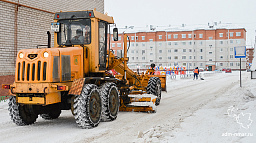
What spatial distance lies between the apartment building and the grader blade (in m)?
75.6

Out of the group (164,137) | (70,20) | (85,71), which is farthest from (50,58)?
(164,137)

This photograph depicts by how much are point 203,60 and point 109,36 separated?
3273 inches

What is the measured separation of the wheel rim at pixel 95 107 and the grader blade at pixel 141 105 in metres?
2.53

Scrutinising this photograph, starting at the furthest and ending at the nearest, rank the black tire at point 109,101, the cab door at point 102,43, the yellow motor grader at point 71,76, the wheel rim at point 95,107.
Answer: the cab door at point 102,43, the black tire at point 109,101, the wheel rim at point 95,107, the yellow motor grader at point 71,76

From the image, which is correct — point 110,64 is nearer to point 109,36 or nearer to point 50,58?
point 109,36

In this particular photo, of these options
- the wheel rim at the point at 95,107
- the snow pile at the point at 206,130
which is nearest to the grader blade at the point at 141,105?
the snow pile at the point at 206,130

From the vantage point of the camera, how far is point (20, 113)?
25.4 ft

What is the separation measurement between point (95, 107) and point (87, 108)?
537 millimetres

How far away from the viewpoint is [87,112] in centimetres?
721

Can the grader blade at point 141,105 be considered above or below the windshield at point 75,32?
below

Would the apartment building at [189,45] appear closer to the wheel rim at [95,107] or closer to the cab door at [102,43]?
the cab door at [102,43]

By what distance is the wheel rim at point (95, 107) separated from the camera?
7.52 meters

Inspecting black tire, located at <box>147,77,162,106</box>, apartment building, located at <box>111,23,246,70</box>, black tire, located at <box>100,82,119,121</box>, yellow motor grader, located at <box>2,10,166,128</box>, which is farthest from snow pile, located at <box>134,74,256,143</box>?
apartment building, located at <box>111,23,246,70</box>

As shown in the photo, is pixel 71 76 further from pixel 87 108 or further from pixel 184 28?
pixel 184 28
